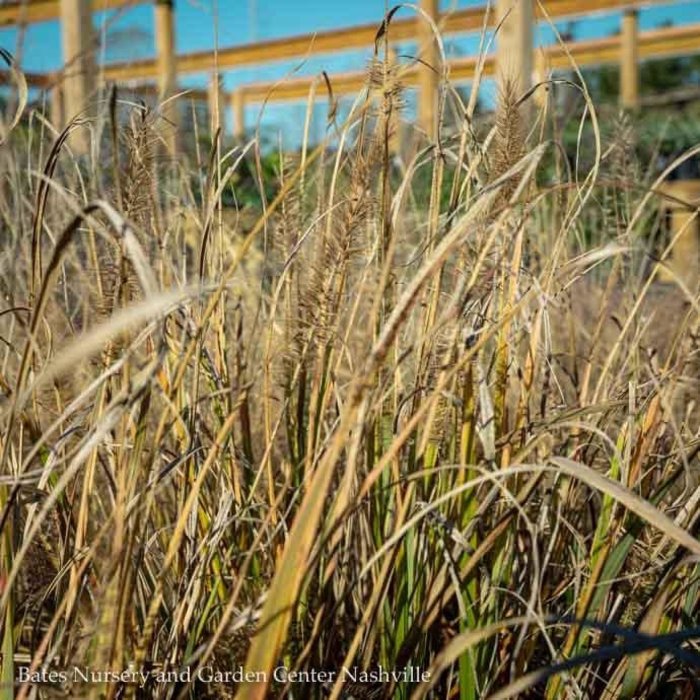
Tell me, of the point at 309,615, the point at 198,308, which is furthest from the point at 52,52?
the point at 309,615

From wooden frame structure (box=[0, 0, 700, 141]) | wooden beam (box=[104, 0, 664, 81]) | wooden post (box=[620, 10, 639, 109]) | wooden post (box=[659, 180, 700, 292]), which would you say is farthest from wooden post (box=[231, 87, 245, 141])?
wooden post (box=[659, 180, 700, 292])

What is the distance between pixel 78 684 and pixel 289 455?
0.84 feet

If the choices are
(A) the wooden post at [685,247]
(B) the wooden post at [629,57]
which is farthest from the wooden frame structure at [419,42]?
(A) the wooden post at [685,247]

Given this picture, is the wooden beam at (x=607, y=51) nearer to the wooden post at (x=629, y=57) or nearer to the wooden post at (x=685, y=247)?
the wooden post at (x=629, y=57)

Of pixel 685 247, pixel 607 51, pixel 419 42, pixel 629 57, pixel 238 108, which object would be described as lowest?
pixel 685 247

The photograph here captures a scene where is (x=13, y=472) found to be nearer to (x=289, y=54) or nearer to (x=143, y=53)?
(x=143, y=53)

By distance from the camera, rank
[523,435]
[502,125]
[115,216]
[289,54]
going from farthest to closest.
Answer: [289,54] → [523,435] → [502,125] → [115,216]

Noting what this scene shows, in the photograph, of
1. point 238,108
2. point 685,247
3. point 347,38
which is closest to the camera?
point 685,247

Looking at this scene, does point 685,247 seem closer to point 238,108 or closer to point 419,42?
point 419,42

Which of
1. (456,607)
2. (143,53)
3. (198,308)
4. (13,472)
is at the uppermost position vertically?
(143,53)

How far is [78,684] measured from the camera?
52 centimetres

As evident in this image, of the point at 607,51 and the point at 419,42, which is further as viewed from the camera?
the point at 607,51

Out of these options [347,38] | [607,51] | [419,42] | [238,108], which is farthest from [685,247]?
[607,51]

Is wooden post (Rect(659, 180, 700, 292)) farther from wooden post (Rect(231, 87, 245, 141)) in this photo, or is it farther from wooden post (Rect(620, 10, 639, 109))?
wooden post (Rect(231, 87, 245, 141))
